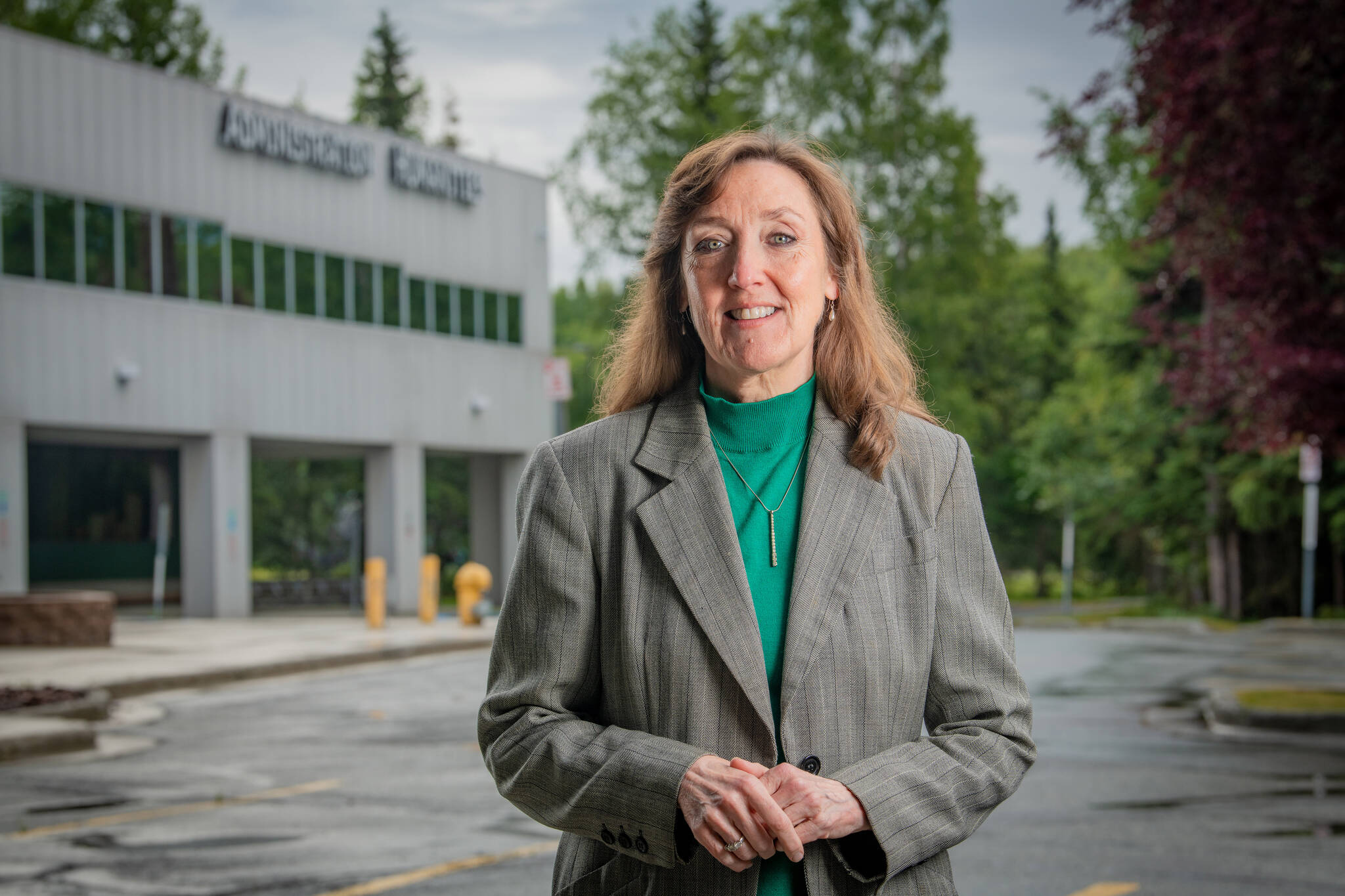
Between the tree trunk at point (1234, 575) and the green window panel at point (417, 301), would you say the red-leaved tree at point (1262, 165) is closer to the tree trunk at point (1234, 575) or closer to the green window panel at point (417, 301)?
the green window panel at point (417, 301)

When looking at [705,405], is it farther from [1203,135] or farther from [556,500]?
[1203,135]

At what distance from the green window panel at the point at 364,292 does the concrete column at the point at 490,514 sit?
634 cm

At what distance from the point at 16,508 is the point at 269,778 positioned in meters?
17.5

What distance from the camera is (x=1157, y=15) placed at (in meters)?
12.0

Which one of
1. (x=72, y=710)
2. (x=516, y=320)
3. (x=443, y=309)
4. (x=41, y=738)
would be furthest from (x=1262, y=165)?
(x=516, y=320)

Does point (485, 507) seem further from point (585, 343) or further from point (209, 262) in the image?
point (585, 343)

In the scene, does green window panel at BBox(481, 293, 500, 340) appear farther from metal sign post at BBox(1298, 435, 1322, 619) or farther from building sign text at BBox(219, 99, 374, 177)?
metal sign post at BBox(1298, 435, 1322, 619)

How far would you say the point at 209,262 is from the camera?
28.5 metres

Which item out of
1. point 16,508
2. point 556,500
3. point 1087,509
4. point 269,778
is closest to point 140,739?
point 269,778

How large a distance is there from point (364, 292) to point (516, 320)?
5.11 m

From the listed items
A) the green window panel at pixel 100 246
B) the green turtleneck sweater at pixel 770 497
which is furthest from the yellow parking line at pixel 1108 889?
the green window panel at pixel 100 246

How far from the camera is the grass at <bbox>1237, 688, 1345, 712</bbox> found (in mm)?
12281

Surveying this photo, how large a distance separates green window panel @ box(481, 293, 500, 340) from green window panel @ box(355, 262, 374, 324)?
A: 3713 millimetres

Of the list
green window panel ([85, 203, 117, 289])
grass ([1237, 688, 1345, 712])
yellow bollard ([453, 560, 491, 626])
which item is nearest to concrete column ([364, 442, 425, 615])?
yellow bollard ([453, 560, 491, 626])
